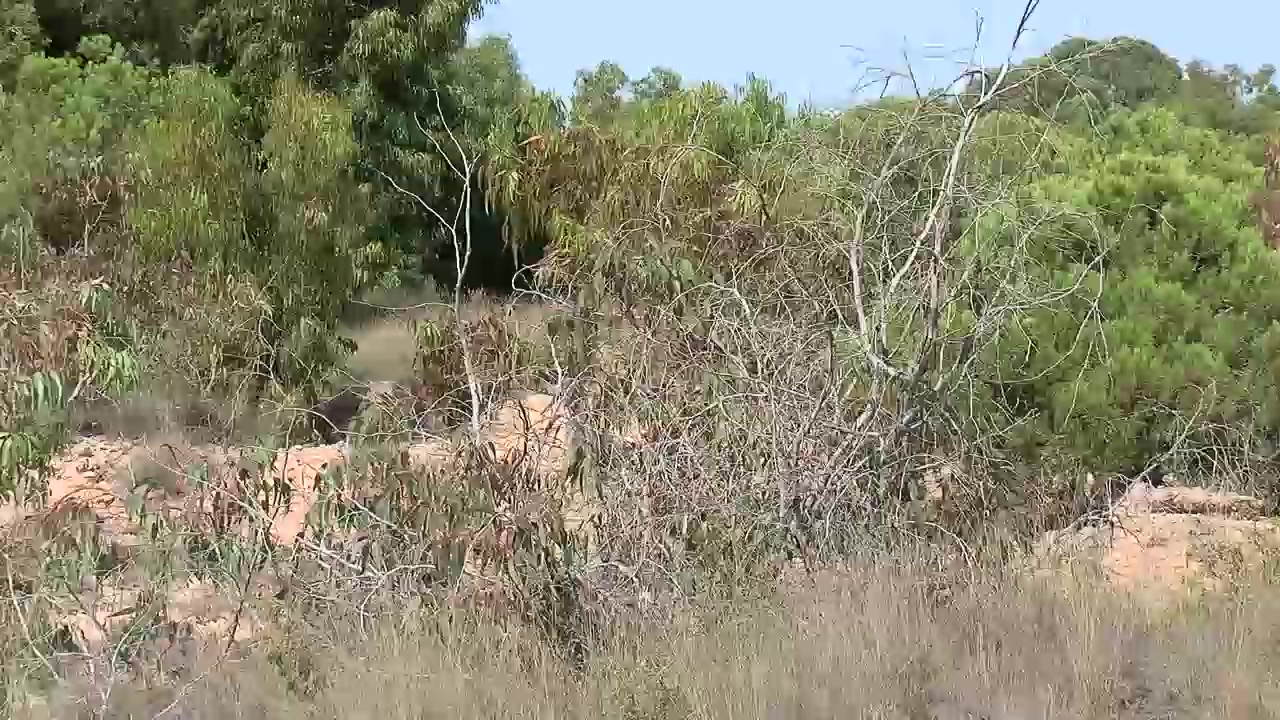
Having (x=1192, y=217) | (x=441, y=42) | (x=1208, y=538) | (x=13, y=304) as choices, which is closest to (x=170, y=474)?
(x=13, y=304)

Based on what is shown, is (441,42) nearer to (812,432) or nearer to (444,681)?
(812,432)

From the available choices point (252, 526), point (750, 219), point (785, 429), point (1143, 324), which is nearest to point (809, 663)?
point (785, 429)

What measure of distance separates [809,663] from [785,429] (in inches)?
54.4

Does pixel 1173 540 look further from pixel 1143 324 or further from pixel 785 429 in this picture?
pixel 785 429

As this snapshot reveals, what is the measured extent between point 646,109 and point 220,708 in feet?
31.0

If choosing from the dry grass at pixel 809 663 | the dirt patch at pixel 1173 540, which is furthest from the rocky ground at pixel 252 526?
the dry grass at pixel 809 663

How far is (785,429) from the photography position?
5047 mm

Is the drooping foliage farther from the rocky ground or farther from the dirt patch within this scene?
the rocky ground

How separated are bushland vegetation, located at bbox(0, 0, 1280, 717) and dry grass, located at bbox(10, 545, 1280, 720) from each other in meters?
0.01

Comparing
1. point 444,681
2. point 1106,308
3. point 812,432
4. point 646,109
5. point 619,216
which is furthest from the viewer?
point 646,109

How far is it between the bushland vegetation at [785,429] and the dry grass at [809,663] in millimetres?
14

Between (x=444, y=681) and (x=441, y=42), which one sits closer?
(x=444, y=681)

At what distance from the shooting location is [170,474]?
214 inches

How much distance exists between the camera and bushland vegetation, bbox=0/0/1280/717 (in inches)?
156
